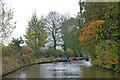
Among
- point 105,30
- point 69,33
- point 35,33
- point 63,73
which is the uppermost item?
point 69,33

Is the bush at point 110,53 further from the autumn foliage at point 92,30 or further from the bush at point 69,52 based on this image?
the bush at point 69,52

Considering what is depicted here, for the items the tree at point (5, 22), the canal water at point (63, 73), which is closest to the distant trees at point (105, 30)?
the canal water at point (63, 73)

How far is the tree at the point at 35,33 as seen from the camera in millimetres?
34878

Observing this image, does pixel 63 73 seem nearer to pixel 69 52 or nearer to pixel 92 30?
pixel 92 30

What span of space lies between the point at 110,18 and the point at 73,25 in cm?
2855

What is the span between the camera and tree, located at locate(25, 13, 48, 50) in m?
34.9

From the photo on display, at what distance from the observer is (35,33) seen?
35.1m

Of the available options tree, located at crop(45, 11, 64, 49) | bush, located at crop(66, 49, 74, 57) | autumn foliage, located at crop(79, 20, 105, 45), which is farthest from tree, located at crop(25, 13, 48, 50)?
autumn foliage, located at crop(79, 20, 105, 45)

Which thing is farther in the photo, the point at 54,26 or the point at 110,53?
the point at 54,26

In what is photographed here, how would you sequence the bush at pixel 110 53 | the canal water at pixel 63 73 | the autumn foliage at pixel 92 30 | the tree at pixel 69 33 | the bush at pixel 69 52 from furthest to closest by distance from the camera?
the bush at pixel 69 52, the tree at pixel 69 33, the autumn foliage at pixel 92 30, the bush at pixel 110 53, the canal water at pixel 63 73

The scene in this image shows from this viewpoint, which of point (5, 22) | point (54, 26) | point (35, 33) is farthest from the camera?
point (54, 26)

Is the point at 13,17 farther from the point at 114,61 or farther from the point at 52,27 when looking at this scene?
the point at 52,27

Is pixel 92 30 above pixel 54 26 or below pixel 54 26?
below

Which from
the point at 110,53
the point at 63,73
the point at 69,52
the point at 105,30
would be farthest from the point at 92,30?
the point at 69,52
